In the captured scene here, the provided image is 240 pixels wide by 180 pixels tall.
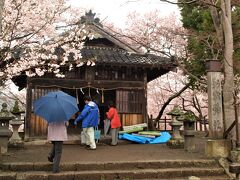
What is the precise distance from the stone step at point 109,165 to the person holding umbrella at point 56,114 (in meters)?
0.54

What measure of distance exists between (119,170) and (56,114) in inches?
95.0

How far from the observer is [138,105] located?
15.4m

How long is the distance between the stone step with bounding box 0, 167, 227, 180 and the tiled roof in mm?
6890

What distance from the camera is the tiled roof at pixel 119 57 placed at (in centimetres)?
1451

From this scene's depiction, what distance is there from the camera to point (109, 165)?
8648 mm

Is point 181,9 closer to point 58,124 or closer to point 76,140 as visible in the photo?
point 76,140

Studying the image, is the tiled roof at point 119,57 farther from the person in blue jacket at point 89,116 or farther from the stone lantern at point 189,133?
the stone lantern at point 189,133

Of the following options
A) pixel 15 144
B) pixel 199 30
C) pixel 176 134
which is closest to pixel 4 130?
pixel 15 144

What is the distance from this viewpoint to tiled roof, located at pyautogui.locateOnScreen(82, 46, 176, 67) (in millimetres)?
14509

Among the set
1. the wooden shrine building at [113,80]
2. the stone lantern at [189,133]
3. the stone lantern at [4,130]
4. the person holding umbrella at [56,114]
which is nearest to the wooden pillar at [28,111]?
the wooden shrine building at [113,80]

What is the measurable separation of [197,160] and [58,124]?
171 inches

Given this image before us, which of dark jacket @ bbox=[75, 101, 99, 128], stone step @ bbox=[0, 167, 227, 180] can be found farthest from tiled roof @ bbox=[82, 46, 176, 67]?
stone step @ bbox=[0, 167, 227, 180]

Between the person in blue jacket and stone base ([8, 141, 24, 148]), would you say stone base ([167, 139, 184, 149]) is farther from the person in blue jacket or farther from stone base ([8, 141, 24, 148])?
stone base ([8, 141, 24, 148])

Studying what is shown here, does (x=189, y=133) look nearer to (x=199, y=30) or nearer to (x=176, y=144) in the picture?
(x=176, y=144)
